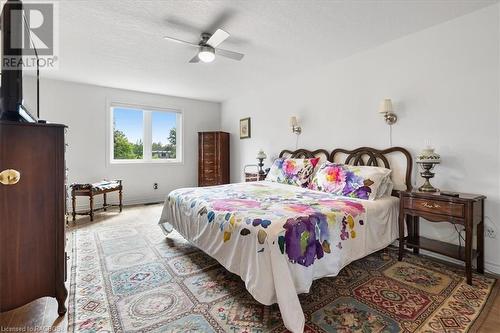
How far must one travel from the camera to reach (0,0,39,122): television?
1338 mm

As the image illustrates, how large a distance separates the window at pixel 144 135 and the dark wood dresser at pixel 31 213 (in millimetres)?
3786

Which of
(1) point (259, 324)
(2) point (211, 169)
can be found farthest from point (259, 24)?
(2) point (211, 169)

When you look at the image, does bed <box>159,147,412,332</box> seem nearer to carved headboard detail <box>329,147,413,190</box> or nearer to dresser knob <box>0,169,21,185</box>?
carved headboard detail <box>329,147,413,190</box>

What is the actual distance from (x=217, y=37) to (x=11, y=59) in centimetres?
163

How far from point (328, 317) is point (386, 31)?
2.88 meters

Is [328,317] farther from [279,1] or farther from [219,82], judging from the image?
[219,82]

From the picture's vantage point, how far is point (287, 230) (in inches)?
64.2

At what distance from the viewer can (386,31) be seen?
2.65 metres

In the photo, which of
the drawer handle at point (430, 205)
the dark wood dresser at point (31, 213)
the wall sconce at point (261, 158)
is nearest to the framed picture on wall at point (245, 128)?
the wall sconce at point (261, 158)

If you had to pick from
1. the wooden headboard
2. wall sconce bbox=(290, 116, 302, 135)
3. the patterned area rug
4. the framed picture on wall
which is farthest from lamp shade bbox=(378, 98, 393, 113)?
the framed picture on wall

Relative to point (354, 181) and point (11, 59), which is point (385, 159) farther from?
point (11, 59)

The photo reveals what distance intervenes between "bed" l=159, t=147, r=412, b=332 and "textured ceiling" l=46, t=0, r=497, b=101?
4.58ft

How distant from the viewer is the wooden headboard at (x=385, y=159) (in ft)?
9.00

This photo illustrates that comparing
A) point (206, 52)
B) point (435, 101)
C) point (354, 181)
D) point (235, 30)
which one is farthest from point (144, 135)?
point (435, 101)
